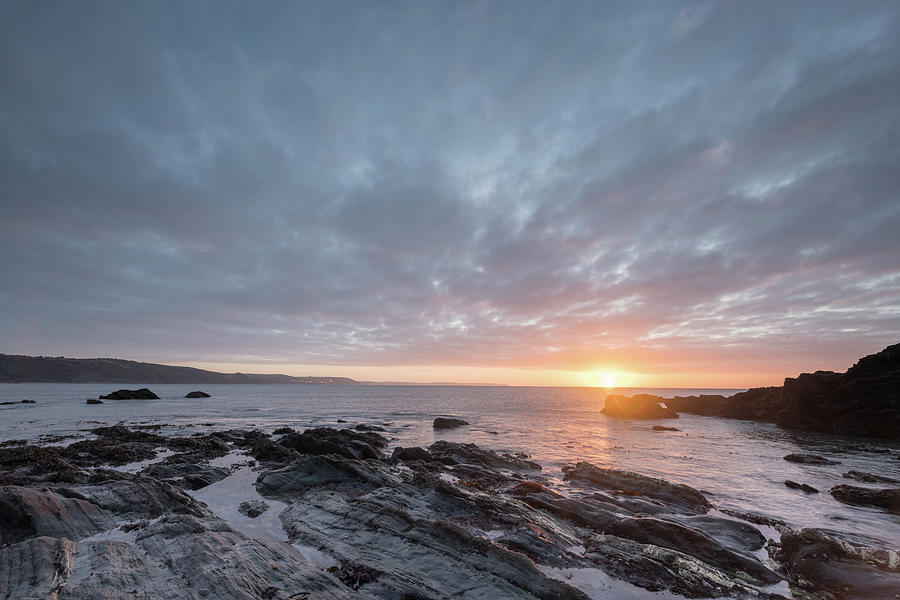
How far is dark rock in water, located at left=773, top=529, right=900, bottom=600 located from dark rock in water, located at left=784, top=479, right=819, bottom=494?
15792mm

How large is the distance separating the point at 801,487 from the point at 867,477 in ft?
30.1

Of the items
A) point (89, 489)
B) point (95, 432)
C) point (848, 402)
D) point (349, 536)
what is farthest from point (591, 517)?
point (848, 402)

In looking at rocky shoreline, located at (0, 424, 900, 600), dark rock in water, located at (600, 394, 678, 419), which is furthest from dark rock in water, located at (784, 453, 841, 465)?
dark rock in water, located at (600, 394, 678, 419)

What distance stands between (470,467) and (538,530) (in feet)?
45.4

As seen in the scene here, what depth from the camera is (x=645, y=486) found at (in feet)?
74.7

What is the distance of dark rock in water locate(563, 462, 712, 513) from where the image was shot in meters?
21.0

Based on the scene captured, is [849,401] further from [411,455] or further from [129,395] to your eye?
[129,395]

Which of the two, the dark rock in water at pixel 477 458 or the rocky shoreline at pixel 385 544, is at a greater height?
the rocky shoreline at pixel 385 544

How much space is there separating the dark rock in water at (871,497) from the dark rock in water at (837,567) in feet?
44.8

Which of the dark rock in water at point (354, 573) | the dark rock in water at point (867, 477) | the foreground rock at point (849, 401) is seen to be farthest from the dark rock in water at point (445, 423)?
the foreground rock at point (849, 401)

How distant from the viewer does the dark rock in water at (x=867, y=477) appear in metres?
28.4

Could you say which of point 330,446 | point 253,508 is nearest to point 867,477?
point 330,446

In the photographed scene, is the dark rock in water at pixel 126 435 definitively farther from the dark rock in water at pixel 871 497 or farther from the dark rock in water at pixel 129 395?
the dark rock in water at pixel 129 395

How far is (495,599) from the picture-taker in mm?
9688
